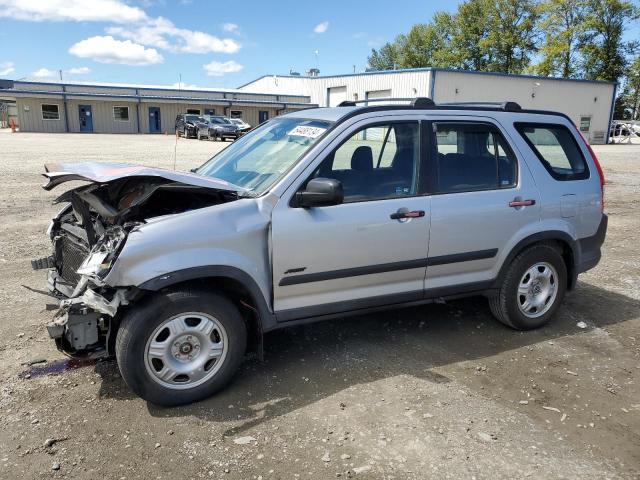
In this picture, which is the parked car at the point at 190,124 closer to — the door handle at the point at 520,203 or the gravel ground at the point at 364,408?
the gravel ground at the point at 364,408

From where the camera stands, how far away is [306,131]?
3936 mm

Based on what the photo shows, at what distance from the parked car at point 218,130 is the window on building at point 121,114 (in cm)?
1668

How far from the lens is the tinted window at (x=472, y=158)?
408 centimetres

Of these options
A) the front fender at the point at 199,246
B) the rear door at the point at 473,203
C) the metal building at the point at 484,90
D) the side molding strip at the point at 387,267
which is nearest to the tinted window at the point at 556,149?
the rear door at the point at 473,203

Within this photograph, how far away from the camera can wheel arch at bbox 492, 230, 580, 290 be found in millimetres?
4371

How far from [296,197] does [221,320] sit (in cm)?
94

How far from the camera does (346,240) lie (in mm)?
3607

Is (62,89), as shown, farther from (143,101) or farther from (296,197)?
(296,197)

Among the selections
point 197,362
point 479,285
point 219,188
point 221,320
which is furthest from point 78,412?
point 479,285

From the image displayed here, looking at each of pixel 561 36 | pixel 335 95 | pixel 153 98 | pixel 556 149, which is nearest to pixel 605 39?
pixel 561 36

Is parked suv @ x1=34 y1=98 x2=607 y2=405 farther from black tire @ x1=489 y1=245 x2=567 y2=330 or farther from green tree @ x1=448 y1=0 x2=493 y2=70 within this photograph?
green tree @ x1=448 y1=0 x2=493 y2=70

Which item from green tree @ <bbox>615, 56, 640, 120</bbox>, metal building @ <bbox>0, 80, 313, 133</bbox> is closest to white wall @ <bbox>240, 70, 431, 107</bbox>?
metal building @ <bbox>0, 80, 313, 133</bbox>

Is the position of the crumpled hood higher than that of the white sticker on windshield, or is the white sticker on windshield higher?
the white sticker on windshield

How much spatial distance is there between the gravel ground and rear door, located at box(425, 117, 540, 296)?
2.13 feet
